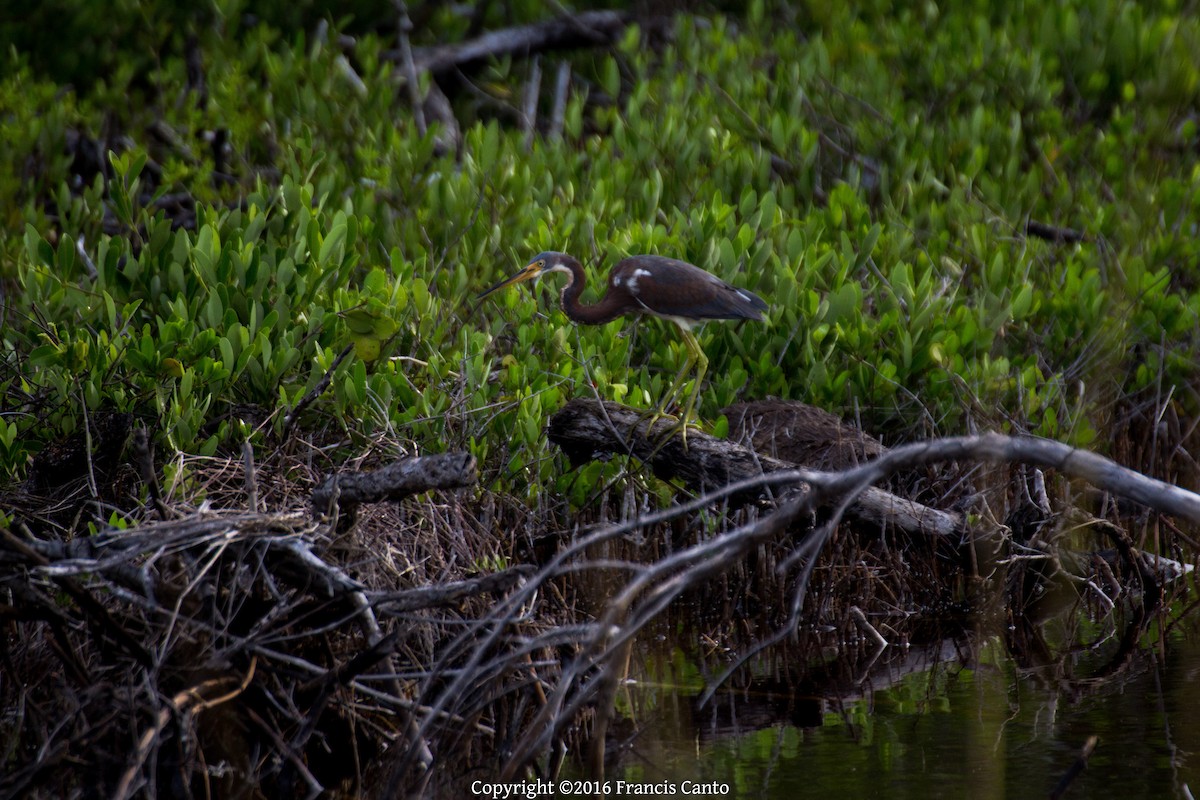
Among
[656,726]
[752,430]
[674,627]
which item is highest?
[752,430]

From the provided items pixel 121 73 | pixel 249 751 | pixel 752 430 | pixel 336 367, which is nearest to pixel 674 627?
pixel 752 430

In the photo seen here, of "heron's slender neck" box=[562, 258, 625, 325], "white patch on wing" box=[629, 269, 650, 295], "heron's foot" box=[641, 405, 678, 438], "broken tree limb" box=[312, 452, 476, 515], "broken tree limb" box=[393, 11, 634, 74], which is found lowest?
"broken tree limb" box=[393, 11, 634, 74]

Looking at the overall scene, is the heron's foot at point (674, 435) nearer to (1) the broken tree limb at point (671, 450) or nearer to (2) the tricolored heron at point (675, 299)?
(1) the broken tree limb at point (671, 450)

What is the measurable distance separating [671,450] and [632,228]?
2.30m

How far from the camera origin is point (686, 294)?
229 inches

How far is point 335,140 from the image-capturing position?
914 centimetres

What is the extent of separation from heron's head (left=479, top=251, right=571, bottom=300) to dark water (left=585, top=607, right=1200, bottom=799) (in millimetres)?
1840

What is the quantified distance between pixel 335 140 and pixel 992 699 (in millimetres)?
5876

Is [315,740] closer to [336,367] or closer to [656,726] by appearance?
[656,726]

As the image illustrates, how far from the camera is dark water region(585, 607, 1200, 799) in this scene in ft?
13.7

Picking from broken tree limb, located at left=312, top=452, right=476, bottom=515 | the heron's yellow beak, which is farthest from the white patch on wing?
broken tree limb, located at left=312, top=452, right=476, bottom=515

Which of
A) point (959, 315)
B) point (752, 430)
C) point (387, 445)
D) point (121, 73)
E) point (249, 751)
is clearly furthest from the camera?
point (121, 73)

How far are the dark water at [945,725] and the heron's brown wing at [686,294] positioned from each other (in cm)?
140

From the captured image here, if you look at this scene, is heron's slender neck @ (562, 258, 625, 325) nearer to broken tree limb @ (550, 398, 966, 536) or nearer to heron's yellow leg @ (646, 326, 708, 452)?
heron's yellow leg @ (646, 326, 708, 452)
